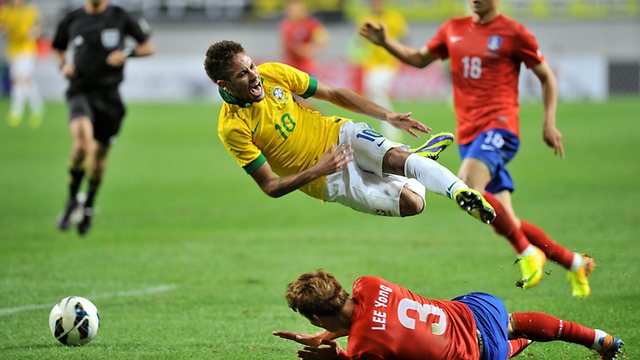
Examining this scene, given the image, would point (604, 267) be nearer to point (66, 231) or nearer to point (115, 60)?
point (115, 60)

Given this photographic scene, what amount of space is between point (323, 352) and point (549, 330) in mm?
1415

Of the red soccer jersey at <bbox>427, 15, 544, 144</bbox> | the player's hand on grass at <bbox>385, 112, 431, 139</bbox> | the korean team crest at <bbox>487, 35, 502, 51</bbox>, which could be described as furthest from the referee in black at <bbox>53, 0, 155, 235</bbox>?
the player's hand on grass at <bbox>385, 112, 431, 139</bbox>

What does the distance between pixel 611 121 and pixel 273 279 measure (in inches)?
640

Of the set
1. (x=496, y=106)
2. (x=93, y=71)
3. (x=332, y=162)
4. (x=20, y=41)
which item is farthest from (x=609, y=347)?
(x=20, y=41)

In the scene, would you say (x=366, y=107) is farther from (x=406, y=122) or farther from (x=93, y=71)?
(x=93, y=71)

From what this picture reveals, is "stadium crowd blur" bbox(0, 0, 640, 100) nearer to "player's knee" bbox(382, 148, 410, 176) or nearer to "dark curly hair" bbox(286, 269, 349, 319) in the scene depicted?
"player's knee" bbox(382, 148, 410, 176)

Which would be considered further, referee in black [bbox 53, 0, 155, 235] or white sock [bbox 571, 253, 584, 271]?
referee in black [bbox 53, 0, 155, 235]

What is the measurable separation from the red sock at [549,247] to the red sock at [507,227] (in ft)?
0.63

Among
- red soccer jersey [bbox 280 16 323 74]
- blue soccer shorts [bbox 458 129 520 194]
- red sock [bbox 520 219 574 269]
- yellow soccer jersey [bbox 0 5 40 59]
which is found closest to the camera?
red sock [bbox 520 219 574 269]

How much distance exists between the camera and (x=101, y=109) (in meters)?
12.1

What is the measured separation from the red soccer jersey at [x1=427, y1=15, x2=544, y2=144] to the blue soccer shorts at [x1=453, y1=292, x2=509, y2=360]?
293cm

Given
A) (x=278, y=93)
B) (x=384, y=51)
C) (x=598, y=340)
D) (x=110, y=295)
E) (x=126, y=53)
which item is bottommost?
(x=384, y=51)

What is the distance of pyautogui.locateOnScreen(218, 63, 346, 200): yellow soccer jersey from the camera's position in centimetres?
687

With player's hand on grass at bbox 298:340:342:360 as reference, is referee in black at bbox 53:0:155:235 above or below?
below
